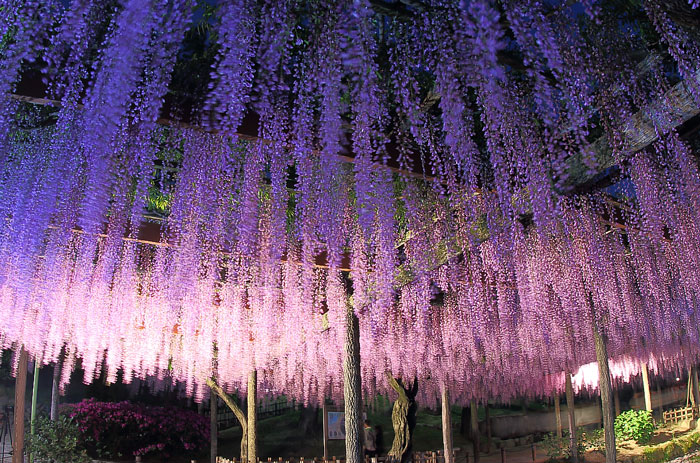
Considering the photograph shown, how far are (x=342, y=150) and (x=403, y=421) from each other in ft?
21.3

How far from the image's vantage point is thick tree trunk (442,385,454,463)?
9453 millimetres

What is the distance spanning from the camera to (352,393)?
5.36 meters

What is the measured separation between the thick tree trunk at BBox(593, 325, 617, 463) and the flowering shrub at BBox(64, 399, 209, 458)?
8.78 metres

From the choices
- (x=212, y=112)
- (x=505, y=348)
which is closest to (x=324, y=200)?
(x=212, y=112)

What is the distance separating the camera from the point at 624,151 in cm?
271

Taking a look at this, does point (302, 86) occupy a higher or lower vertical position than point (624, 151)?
higher

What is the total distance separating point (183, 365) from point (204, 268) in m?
5.13

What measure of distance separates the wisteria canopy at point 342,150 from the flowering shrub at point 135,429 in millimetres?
5270

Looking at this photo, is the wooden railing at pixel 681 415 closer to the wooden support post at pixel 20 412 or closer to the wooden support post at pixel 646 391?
the wooden support post at pixel 646 391

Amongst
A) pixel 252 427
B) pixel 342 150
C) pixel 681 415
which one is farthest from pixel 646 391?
pixel 342 150

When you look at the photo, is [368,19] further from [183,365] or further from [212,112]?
[183,365]

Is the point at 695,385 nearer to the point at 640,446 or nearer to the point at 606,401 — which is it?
the point at 640,446

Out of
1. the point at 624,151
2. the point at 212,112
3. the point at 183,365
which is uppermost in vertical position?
the point at 212,112

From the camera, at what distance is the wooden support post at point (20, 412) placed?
8.08 metres
